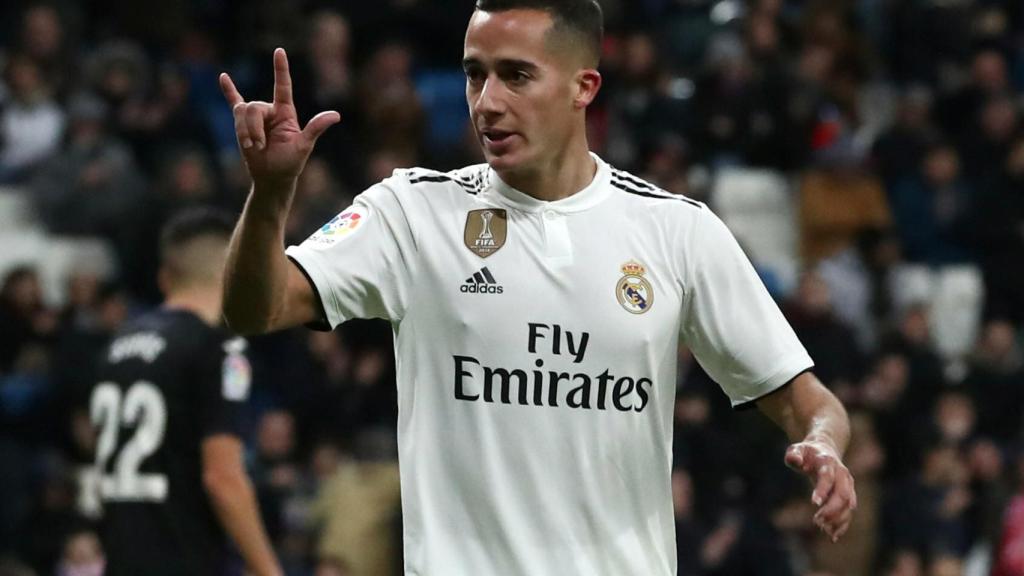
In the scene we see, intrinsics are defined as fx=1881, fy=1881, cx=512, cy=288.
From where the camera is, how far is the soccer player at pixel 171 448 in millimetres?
6961

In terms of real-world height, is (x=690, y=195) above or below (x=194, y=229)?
below

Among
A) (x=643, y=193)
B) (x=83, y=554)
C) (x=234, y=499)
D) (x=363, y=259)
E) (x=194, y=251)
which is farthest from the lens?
(x=83, y=554)

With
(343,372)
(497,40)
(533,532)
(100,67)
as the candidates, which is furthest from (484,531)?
(100,67)

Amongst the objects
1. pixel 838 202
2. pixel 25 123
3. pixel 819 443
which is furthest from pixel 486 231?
pixel 838 202

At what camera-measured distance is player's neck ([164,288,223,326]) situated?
7148mm

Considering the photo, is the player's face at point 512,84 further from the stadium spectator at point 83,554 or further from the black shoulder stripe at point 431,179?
the stadium spectator at point 83,554

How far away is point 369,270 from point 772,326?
1009mm

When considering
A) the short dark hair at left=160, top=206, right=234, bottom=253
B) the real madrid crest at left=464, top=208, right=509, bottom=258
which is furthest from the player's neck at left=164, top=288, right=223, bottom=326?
the real madrid crest at left=464, top=208, right=509, bottom=258

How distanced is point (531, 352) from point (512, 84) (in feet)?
2.08

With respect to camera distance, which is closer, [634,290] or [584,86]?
[634,290]

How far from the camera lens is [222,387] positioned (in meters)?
6.98

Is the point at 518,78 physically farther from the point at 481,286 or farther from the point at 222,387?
the point at 222,387

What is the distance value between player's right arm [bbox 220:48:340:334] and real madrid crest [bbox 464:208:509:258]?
1.83 ft

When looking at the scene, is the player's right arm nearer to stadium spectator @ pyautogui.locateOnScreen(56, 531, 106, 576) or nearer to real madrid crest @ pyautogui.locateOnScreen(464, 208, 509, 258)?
real madrid crest @ pyautogui.locateOnScreen(464, 208, 509, 258)
